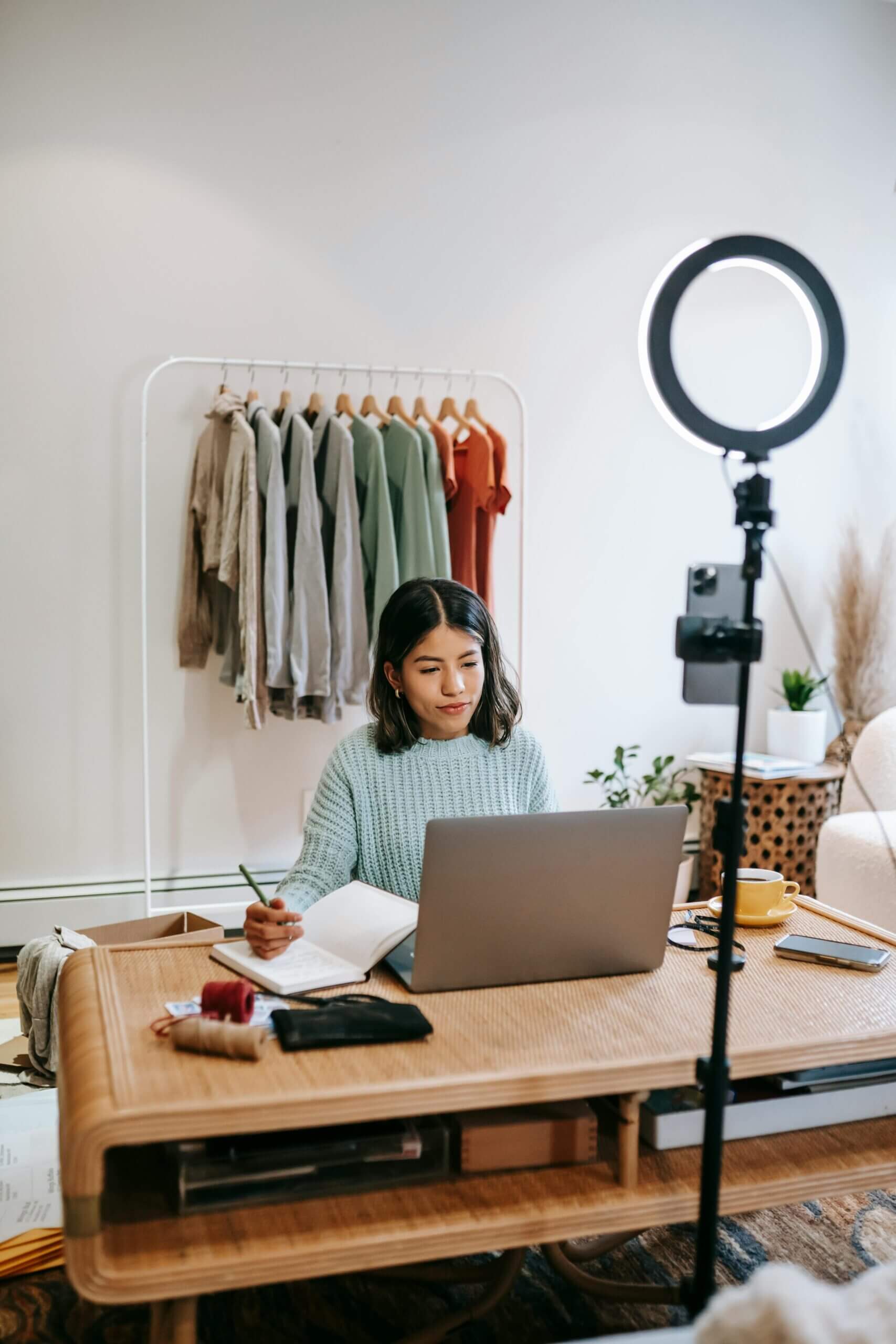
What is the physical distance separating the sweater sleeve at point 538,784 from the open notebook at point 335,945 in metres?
0.39

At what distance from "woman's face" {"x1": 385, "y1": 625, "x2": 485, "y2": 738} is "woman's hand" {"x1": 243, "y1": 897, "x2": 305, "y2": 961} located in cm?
47

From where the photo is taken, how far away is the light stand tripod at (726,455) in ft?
3.17

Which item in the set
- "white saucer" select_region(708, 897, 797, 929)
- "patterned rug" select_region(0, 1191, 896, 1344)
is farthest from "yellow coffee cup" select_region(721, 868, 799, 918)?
"patterned rug" select_region(0, 1191, 896, 1344)

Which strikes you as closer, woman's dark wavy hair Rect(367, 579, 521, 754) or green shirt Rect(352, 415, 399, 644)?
woman's dark wavy hair Rect(367, 579, 521, 754)

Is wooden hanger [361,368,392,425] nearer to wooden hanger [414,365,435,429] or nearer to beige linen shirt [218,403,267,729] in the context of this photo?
wooden hanger [414,365,435,429]

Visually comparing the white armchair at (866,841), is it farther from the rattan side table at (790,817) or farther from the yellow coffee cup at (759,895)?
the yellow coffee cup at (759,895)

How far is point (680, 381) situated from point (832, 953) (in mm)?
812

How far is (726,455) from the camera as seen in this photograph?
1.07 meters

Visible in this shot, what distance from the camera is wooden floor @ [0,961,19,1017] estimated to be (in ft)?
8.69

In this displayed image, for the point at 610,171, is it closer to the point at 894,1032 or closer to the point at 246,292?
the point at 246,292

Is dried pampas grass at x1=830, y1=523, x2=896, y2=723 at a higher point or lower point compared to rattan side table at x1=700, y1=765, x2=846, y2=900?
higher

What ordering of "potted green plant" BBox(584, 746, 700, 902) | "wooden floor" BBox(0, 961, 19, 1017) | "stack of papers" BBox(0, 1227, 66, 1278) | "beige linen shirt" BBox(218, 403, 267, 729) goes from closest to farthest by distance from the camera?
"stack of papers" BBox(0, 1227, 66, 1278)
"wooden floor" BBox(0, 961, 19, 1017)
"beige linen shirt" BBox(218, 403, 267, 729)
"potted green plant" BBox(584, 746, 700, 902)

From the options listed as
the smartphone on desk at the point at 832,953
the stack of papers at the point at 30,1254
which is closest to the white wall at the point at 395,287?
the stack of papers at the point at 30,1254

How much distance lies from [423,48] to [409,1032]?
10.0ft
